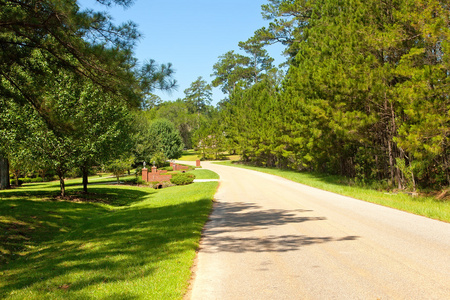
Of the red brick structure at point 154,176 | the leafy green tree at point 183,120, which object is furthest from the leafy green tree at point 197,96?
the red brick structure at point 154,176

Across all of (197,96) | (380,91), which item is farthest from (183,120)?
(380,91)

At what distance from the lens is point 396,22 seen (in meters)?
17.7

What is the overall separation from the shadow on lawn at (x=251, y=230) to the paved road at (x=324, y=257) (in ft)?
0.07

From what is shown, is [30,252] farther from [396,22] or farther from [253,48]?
[253,48]

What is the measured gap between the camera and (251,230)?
9.02 metres

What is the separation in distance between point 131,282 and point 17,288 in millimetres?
2107

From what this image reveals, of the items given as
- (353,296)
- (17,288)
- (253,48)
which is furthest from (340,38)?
(253,48)

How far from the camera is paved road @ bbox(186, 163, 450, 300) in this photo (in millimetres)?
4703

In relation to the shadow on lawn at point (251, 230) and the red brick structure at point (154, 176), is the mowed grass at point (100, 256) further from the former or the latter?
the red brick structure at point (154, 176)

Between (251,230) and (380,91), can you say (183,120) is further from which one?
(251,230)

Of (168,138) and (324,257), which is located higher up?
(168,138)

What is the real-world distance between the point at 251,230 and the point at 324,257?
118 inches

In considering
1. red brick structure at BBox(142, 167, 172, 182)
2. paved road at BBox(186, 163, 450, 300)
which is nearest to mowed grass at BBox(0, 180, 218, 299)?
paved road at BBox(186, 163, 450, 300)

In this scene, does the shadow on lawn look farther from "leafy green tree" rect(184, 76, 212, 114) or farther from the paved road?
"leafy green tree" rect(184, 76, 212, 114)
